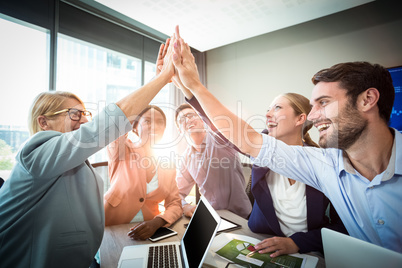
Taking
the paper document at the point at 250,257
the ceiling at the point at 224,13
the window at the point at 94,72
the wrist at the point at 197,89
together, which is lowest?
the paper document at the point at 250,257

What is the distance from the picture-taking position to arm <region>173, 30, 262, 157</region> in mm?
1092

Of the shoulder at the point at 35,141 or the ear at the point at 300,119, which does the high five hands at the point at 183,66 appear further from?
the ear at the point at 300,119

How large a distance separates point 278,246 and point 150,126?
4.69 feet

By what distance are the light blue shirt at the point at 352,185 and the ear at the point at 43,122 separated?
1173 millimetres

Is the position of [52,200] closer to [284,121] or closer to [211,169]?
[211,169]

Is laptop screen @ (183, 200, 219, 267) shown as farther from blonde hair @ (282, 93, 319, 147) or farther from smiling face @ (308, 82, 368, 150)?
blonde hair @ (282, 93, 319, 147)

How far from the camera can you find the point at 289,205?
1.30 m

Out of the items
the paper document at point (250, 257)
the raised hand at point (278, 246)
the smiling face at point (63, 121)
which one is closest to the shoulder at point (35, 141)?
the smiling face at point (63, 121)

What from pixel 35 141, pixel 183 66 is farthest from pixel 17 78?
pixel 183 66

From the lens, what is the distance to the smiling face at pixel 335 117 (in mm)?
1090

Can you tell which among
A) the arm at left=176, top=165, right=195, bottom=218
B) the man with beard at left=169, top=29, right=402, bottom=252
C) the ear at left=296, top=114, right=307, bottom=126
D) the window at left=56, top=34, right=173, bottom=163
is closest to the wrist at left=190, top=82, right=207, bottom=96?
the man with beard at left=169, top=29, right=402, bottom=252

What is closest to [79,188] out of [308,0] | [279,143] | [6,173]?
[279,143]

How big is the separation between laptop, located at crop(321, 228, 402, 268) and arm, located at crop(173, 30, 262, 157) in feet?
1.75

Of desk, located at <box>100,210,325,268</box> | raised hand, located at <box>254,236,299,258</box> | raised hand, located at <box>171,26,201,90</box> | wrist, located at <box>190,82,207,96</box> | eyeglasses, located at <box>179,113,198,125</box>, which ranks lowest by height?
desk, located at <box>100,210,325,268</box>
